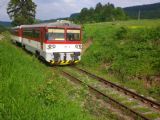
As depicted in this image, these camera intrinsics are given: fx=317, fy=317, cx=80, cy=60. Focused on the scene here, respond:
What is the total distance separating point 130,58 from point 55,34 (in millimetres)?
5284

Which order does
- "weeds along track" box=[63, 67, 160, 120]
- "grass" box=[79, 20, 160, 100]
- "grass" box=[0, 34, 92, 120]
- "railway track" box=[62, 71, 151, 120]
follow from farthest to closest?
1. "grass" box=[79, 20, 160, 100]
2. "weeds along track" box=[63, 67, 160, 120]
3. "railway track" box=[62, 71, 151, 120]
4. "grass" box=[0, 34, 92, 120]

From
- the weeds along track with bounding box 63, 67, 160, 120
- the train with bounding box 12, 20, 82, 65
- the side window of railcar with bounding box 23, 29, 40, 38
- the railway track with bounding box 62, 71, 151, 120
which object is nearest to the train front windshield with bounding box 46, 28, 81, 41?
the train with bounding box 12, 20, 82, 65

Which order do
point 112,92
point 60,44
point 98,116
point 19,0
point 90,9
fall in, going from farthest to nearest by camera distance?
1. point 90,9
2. point 19,0
3. point 60,44
4. point 112,92
5. point 98,116

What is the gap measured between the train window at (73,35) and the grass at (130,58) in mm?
2156

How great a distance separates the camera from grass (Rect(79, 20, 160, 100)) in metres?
17.1

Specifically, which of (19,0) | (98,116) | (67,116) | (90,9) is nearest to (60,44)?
(98,116)

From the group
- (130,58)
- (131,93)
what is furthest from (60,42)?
(131,93)

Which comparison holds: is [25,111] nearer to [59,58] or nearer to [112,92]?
[112,92]

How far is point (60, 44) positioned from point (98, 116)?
448 inches

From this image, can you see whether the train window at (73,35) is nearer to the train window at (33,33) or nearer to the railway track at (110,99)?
the train window at (33,33)

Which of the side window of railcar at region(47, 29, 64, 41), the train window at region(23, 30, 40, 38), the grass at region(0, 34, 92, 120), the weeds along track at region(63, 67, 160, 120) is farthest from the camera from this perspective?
the train window at region(23, 30, 40, 38)

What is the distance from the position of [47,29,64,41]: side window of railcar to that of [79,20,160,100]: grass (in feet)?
9.59

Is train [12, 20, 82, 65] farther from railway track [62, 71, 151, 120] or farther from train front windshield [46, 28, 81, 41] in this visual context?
railway track [62, 71, 151, 120]

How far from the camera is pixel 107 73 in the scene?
1992cm
